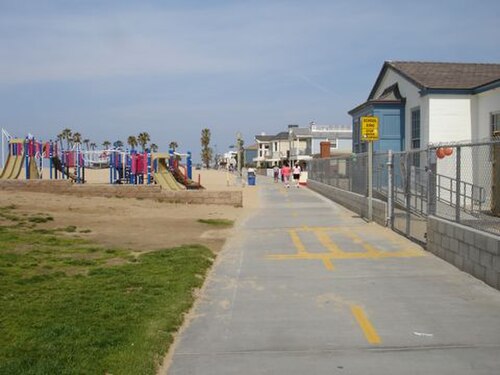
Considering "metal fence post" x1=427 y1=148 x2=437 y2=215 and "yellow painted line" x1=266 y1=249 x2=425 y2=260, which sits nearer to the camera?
"yellow painted line" x1=266 y1=249 x2=425 y2=260

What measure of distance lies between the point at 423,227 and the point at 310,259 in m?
2.92

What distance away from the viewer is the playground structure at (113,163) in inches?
1149

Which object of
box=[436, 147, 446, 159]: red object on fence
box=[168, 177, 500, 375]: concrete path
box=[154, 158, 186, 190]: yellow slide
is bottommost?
box=[168, 177, 500, 375]: concrete path

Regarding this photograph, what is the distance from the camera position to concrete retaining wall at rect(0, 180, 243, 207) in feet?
82.4

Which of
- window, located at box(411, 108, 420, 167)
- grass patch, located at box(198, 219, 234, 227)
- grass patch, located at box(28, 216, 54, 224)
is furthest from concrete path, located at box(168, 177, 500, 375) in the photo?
window, located at box(411, 108, 420, 167)

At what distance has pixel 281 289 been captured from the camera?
8.72 metres

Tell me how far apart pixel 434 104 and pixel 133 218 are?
13156 millimetres

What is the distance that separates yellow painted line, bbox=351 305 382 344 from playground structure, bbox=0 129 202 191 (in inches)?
838

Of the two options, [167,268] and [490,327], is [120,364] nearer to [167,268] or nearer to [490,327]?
[490,327]

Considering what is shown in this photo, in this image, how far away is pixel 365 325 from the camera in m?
6.65

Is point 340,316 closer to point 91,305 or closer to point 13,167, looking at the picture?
point 91,305

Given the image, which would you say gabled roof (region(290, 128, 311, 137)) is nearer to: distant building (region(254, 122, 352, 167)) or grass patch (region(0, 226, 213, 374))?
distant building (region(254, 122, 352, 167))

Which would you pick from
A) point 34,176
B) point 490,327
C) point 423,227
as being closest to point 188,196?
point 34,176

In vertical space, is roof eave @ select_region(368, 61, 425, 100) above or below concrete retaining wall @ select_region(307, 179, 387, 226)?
above
